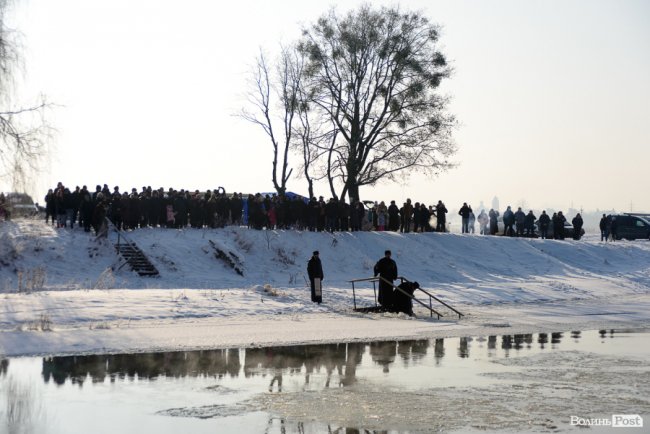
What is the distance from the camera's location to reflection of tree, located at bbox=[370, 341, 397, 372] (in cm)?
1927

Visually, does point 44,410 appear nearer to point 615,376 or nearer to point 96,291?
point 615,376

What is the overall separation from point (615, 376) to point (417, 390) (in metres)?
3.99

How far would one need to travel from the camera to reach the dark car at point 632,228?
60094 mm

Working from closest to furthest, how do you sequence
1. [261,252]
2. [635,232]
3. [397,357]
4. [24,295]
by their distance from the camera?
1. [397,357]
2. [24,295]
3. [261,252]
4. [635,232]

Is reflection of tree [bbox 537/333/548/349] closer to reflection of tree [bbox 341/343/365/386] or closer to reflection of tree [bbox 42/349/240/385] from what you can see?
reflection of tree [bbox 341/343/365/386]

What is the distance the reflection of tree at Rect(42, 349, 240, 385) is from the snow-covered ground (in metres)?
0.93

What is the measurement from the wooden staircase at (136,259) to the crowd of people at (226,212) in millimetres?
1133

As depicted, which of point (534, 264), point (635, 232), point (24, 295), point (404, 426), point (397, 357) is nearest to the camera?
point (404, 426)

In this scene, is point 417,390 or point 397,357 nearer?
point 417,390

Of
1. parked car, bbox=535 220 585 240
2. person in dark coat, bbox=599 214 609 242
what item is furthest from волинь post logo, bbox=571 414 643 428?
person in dark coat, bbox=599 214 609 242

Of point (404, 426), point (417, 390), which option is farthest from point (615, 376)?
point (404, 426)

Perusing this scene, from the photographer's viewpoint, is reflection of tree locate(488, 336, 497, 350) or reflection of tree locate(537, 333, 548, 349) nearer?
reflection of tree locate(488, 336, 497, 350)

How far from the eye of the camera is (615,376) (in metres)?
17.7

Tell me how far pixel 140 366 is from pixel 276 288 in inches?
639
